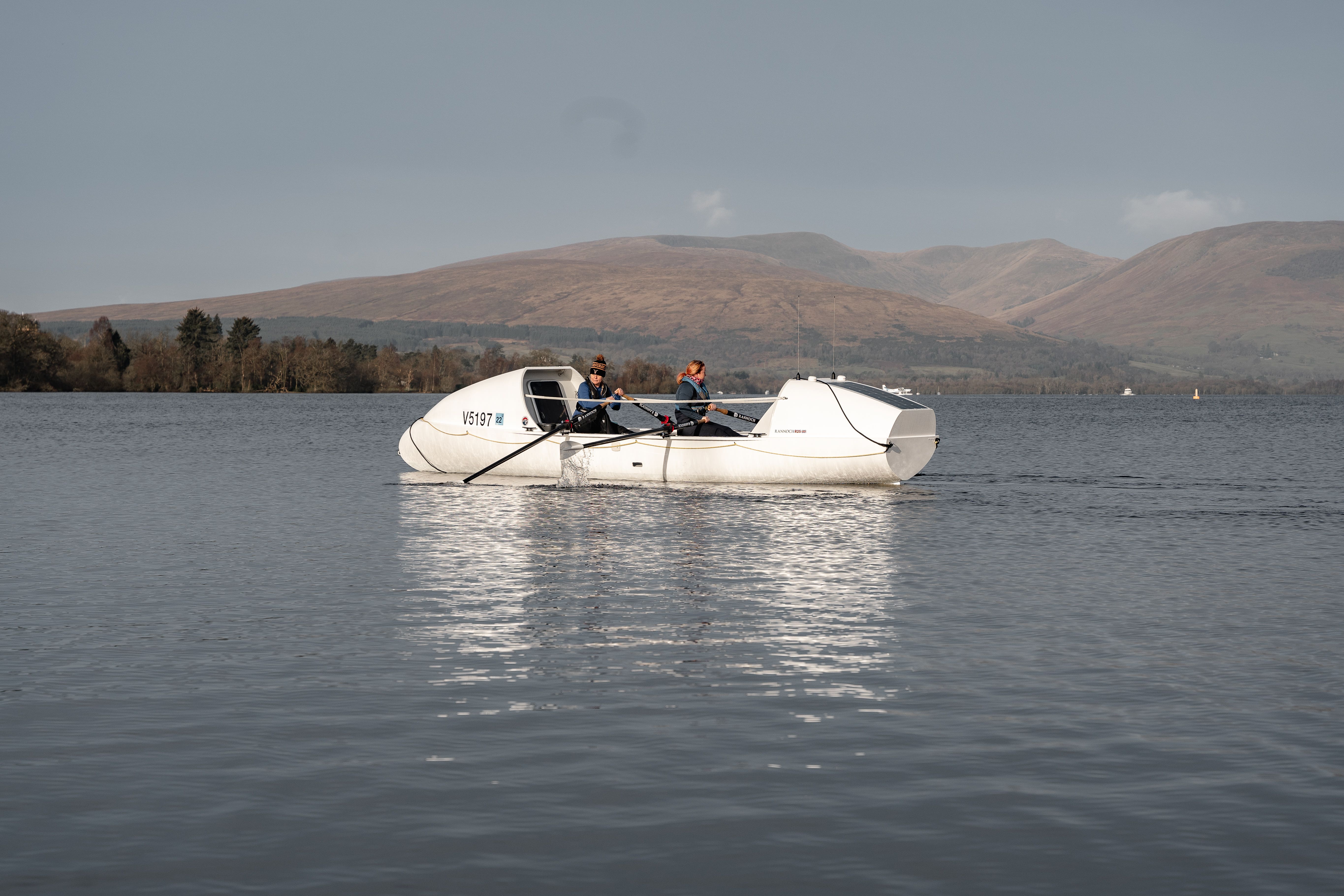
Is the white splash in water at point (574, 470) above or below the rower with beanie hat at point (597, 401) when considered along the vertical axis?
below

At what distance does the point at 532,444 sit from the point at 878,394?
28.7 ft

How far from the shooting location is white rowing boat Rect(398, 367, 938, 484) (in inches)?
1214

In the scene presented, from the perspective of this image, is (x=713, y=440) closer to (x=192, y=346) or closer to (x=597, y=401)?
(x=597, y=401)

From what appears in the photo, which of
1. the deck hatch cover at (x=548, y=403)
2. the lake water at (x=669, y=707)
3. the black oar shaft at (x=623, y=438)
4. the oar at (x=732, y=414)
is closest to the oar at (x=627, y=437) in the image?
the black oar shaft at (x=623, y=438)

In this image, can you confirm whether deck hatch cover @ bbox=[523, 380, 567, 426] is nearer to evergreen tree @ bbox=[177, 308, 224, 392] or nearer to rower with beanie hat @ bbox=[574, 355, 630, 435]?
rower with beanie hat @ bbox=[574, 355, 630, 435]

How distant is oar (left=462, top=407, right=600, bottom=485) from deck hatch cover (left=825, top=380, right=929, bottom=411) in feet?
20.4

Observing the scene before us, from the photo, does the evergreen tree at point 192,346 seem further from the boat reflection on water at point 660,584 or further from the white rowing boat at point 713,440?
the boat reflection on water at point 660,584

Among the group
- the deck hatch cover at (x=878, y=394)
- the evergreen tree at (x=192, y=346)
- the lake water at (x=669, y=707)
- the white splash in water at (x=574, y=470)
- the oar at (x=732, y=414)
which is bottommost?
the lake water at (x=669, y=707)

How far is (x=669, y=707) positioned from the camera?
11.2 metres

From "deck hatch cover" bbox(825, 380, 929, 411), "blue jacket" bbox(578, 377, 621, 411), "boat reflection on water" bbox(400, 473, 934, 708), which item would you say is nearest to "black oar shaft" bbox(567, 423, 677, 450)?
"blue jacket" bbox(578, 377, 621, 411)

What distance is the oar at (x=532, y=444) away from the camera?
110ft

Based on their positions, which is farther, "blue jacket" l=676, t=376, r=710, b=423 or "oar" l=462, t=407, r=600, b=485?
"oar" l=462, t=407, r=600, b=485

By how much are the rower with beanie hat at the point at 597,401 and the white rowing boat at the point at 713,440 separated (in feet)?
2.16

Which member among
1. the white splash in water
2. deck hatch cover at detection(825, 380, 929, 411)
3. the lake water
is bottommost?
the lake water
